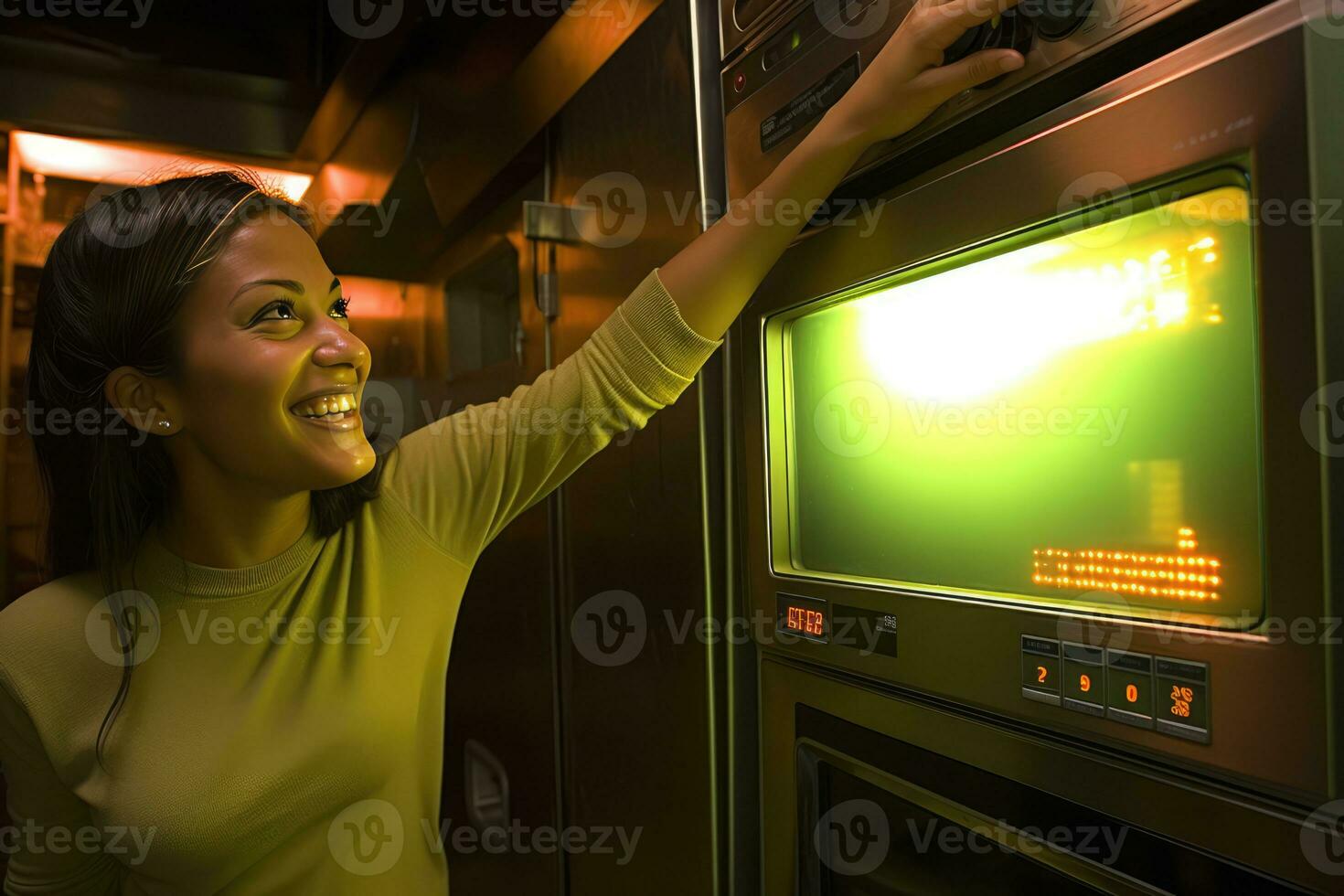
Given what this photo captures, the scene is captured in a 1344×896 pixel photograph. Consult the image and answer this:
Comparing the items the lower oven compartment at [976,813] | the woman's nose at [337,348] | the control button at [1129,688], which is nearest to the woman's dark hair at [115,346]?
the woman's nose at [337,348]

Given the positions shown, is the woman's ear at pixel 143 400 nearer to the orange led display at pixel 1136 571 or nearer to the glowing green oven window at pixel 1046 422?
the glowing green oven window at pixel 1046 422

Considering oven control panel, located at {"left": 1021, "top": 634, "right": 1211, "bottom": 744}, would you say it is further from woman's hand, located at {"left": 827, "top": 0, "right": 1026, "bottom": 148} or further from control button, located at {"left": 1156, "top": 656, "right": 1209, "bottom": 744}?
woman's hand, located at {"left": 827, "top": 0, "right": 1026, "bottom": 148}

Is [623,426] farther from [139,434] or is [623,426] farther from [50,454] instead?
[50,454]

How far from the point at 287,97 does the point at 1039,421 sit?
197 cm

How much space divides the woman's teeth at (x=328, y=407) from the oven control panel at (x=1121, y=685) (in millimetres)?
701

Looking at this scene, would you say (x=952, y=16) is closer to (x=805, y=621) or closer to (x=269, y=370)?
(x=805, y=621)

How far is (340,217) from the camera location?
2.04 m

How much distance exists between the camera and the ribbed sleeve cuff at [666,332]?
35.0 inches

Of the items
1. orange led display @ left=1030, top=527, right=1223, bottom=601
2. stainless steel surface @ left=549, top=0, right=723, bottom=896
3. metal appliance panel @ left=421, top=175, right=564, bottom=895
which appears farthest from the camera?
metal appliance panel @ left=421, top=175, right=564, bottom=895

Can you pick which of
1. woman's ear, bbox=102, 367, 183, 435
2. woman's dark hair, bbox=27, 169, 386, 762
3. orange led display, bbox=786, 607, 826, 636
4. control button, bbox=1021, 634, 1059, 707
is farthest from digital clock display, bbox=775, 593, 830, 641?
woman's ear, bbox=102, 367, 183, 435

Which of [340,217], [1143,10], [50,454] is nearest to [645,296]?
[1143,10]

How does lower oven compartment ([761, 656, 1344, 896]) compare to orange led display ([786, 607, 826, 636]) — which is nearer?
lower oven compartment ([761, 656, 1344, 896])

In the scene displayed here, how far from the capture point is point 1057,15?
582mm

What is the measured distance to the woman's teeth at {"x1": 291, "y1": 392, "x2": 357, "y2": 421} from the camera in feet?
2.94
